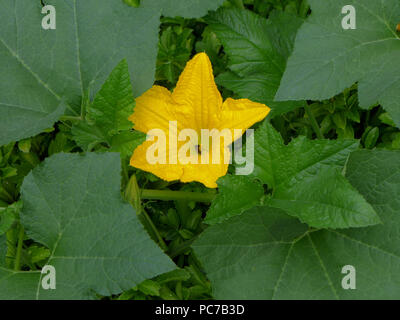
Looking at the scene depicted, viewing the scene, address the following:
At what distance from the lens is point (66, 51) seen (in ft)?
5.65

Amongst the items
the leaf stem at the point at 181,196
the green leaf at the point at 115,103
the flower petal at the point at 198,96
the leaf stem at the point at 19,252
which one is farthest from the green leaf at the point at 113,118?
the leaf stem at the point at 19,252

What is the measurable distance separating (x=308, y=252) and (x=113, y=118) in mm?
810

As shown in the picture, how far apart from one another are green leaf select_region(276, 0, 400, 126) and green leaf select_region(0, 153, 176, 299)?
25.9 inches

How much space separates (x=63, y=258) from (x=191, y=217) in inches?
23.7

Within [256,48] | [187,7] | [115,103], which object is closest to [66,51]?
[115,103]

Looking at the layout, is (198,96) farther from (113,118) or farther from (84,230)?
(84,230)

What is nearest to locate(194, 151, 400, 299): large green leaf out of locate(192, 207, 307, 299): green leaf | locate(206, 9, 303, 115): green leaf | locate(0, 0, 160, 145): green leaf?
locate(192, 207, 307, 299): green leaf

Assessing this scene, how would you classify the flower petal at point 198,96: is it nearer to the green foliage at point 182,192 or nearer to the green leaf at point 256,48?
the green foliage at point 182,192

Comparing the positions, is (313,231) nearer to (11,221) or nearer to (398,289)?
(398,289)

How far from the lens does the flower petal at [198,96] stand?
1683 mm

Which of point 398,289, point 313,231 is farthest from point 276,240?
point 398,289

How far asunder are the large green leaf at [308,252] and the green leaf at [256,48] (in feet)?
1.54

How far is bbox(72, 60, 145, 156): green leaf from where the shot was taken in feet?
5.09
